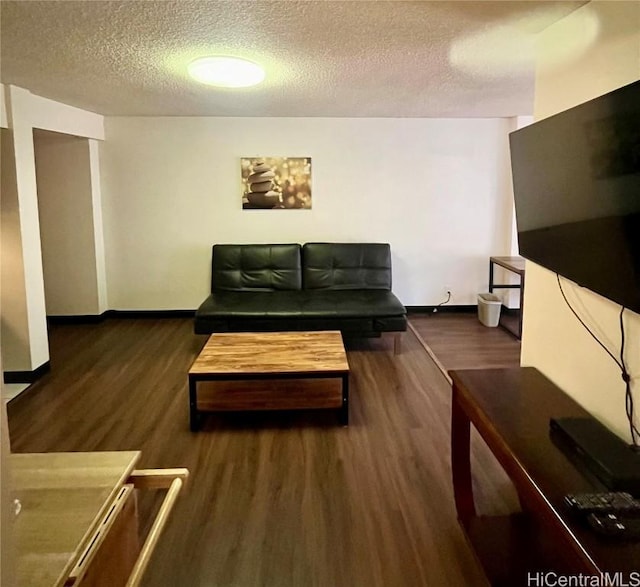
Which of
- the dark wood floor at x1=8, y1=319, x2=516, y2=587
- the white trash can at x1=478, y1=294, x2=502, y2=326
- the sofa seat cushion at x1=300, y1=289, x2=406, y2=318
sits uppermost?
the sofa seat cushion at x1=300, y1=289, x2=406, y2=318

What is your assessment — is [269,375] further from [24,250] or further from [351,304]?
[24,250]

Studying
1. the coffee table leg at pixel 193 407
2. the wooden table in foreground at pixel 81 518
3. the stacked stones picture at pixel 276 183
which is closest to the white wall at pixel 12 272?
the coffee table leg at pixel 193 407

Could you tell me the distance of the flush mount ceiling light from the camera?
291cm

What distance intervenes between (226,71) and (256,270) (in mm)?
2714

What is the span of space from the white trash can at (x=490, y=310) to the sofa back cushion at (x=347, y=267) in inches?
41.1

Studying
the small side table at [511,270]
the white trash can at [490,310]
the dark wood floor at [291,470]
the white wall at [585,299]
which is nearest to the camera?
the white wall at [585,299]

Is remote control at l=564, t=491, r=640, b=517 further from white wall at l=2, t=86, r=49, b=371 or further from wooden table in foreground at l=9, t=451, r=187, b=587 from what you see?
white wall at l=2, t=86, r=49, b=371

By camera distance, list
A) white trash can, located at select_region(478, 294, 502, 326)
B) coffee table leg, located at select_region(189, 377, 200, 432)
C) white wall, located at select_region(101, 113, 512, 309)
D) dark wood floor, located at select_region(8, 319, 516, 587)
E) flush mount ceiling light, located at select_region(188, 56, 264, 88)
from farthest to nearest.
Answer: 1. white wall, located at select_region(101, 113, 512, 309)
2. white trash can, located at select_region(478, 294, 502, 326)
3. coffee table leg, located at select_region(189, 377, 200, 432)
4. flush mount ceiling light, located at select_region(188, 56, 264, 88)
5. dark wood floor, located at select_region(8, 319, 516, 587)

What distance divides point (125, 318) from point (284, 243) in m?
1.99

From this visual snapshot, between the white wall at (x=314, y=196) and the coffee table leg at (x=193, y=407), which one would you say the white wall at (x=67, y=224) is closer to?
the white wall at (x=314, y=196)

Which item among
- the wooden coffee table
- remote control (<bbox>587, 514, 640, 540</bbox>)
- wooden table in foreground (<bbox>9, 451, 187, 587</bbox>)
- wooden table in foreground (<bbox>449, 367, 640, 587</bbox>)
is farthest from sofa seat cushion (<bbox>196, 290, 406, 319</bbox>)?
remote control (<bbox>587, 514, 640, 540</bbox>)

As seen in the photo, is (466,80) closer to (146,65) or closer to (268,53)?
(268,53)

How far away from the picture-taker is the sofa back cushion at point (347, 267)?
18.1 ft

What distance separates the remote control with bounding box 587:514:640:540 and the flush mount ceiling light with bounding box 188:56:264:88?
2.70 meters
